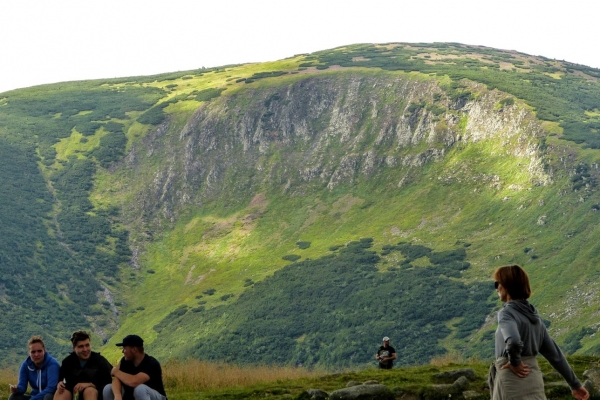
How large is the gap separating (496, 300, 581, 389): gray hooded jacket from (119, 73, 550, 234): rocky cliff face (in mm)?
128029

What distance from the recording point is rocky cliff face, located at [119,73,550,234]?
148 meters

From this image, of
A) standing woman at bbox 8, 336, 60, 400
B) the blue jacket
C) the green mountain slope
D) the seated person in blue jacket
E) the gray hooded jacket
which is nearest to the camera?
the gray hooded jacket

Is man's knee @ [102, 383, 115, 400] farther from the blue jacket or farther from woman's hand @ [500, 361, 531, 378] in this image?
woman's hand @ [500, 361, 531, 378]

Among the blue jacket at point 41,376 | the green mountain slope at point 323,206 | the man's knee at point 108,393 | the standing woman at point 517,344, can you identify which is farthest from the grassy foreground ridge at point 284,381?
the green mountain slope at point 323,206

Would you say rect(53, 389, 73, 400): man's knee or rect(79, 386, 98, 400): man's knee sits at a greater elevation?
rect(79, 386, 98, 400): man's knee

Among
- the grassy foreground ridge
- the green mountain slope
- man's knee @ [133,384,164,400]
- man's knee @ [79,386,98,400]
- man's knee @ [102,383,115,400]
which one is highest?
man's knee @ [133,384,164,400]

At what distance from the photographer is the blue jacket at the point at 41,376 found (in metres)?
17.1

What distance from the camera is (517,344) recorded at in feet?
35.7

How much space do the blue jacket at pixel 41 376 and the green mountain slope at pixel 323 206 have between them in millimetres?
57055

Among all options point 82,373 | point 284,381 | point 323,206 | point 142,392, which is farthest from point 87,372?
point 323,206

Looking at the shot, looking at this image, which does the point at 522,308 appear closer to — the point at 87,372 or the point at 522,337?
the point at 522,337

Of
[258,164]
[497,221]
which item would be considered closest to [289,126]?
[258,164]

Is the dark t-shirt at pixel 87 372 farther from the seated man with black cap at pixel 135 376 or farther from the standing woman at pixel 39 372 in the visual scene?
the seated man with black cap at pixel 135 376

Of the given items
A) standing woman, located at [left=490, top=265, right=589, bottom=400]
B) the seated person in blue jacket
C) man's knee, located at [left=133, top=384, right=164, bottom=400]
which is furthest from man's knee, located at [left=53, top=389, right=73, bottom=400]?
standing woman, located at [left=490, top=265, right=589, bottom=400]
